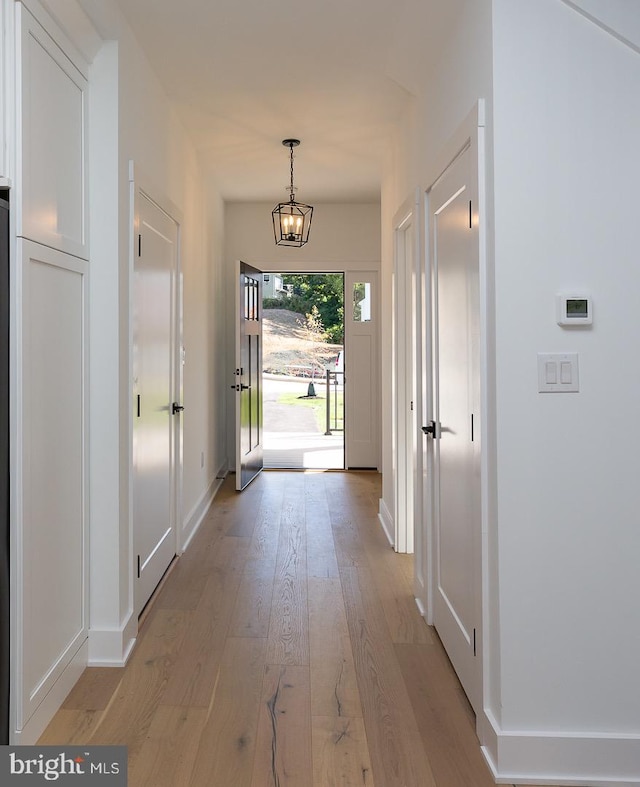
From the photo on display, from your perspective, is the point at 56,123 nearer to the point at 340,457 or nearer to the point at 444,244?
the point at 444,244

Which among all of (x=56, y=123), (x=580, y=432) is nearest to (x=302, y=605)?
(x=580, y=432)

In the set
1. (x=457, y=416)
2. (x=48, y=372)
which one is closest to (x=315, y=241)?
(x=457, y=416)

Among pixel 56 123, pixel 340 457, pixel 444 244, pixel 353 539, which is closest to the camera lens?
pixel 56 123

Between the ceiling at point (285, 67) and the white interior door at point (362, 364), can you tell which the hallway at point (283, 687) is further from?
the white interior door at point (362, 364)

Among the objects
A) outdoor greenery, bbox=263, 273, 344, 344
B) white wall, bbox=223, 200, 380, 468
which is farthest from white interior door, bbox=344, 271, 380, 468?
outdoor greenery, bbox=263, 273, 344, 344

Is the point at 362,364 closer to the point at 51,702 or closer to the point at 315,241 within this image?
the point at 315,241

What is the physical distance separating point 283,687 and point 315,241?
5.04m

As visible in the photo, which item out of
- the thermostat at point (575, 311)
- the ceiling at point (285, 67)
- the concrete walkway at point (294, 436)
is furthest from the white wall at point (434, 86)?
the concrete walkway at point (294, 436)

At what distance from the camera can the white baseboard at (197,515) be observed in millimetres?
4318

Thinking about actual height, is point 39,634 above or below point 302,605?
above

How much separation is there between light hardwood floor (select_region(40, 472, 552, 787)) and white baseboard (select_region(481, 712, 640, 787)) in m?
0.11

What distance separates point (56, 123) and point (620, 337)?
78.3 inches

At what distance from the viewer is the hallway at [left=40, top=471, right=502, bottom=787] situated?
79.3 inches

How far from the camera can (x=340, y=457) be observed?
782 cm
